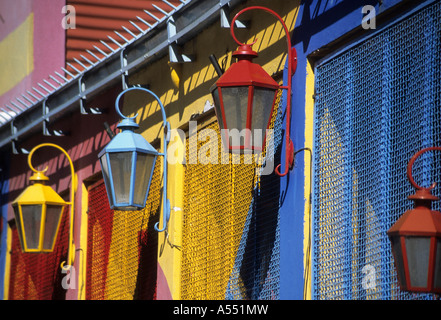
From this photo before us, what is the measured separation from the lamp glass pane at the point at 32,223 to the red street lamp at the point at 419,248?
18.9ft

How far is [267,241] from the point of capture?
8.22 meters

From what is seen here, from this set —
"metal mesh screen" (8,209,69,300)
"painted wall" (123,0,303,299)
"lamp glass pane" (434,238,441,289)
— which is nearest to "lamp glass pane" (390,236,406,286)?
"lamp glass pane" (434,238,441,289)

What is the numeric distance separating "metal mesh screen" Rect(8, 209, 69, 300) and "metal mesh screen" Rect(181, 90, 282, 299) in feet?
10.2

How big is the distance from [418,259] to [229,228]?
3345 millimetres

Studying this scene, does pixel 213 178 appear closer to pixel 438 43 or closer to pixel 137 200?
pixel 137 200

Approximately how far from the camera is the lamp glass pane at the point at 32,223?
10781 mm

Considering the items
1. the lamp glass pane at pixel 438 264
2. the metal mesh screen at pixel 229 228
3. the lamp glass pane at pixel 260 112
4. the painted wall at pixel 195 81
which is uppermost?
the painted wall at pixel 195 81

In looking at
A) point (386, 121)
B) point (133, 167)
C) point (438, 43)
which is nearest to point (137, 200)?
point (133, 167)

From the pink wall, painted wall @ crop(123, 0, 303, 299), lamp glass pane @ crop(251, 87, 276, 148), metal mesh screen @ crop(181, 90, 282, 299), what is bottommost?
metal mesh screen @ crop(181, 90, 282, 299)

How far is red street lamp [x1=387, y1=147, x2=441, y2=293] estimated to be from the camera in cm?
558

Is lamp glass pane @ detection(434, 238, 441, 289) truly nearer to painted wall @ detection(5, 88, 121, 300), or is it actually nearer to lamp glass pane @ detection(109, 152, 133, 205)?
lamp glass pane @ detection(109, 152, 133, 205)

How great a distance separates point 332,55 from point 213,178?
1997 millimetres

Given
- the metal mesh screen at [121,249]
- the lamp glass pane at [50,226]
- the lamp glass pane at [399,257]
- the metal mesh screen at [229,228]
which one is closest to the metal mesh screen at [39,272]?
the metal mesh screen at [121,249]

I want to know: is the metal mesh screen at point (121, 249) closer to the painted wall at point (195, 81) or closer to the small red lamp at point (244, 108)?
the painted wall at point (195, 81)
